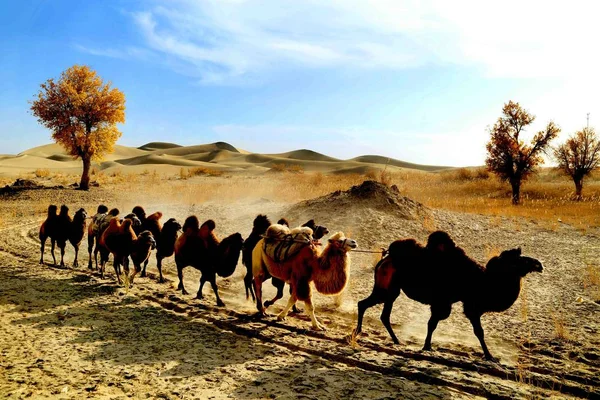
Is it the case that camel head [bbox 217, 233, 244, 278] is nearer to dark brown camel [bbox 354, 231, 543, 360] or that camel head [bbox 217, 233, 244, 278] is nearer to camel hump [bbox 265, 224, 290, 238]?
camel hump [bbox 265, 224, 290, 238]

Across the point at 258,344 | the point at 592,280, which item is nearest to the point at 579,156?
the point at 592,280

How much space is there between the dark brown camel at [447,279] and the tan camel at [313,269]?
0.66 meters

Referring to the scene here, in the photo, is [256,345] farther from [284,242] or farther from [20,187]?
[20,187]

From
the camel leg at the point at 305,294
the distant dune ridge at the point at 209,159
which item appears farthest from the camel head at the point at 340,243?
the distant dune ridge at the point at 209,159

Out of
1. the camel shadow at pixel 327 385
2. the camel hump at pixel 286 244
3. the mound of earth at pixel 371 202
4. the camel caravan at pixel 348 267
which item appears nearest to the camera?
the camel shadow at pixel 327 385

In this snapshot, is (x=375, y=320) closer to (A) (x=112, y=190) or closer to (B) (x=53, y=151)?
(A) (x=112, y=190)

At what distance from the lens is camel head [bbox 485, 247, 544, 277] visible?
6336mm

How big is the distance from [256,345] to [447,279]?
3.17 meters

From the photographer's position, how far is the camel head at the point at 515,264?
20.8ft

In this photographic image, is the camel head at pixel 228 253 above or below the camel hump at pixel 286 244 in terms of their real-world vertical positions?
below

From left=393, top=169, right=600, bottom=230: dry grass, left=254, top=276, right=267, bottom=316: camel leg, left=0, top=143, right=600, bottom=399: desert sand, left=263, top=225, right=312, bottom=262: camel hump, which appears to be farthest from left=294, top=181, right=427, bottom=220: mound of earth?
left=263, top=225, right=312, bottom=262: camel hump

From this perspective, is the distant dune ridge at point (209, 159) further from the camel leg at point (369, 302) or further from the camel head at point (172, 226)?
the camel leg at point (369, 302)

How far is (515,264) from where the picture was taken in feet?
20.9

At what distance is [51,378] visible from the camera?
528 centimetres
